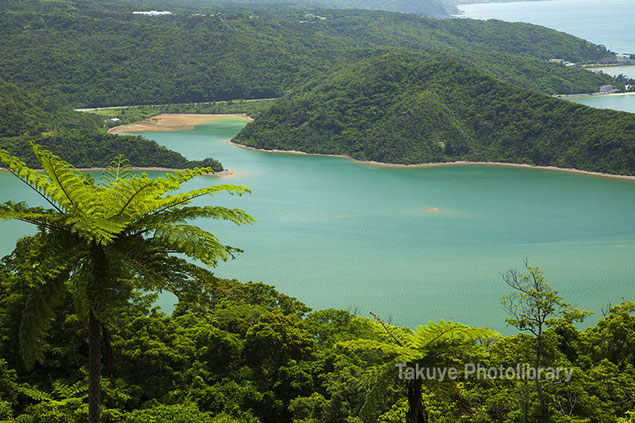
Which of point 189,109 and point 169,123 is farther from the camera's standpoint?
point 189,109

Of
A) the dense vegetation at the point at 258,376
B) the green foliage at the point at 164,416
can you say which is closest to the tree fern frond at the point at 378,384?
the dense vegetation at the point at 258,376

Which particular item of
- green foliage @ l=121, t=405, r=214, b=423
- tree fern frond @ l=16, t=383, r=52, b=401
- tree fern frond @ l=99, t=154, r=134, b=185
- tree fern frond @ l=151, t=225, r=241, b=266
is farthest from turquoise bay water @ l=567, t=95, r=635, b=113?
tree fern frond @ l=151, t=225, r=241, b=266

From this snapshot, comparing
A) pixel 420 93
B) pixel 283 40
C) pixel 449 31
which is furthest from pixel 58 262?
pixel 449 31

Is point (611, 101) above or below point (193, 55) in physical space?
below

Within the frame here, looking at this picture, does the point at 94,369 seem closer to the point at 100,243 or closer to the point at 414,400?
the point at 100,243

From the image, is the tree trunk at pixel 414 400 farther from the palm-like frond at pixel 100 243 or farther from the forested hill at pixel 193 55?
the forested hill at pixel 193 55

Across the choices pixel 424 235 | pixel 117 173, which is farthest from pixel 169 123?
pixel 117 173
